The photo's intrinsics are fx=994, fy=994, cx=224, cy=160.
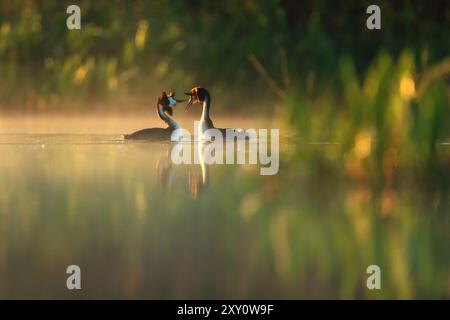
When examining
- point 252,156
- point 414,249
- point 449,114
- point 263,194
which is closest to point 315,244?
point 414,249

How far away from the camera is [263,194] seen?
725cm

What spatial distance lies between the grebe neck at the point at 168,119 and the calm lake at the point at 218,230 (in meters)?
2.63

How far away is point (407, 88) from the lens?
23.9 ft

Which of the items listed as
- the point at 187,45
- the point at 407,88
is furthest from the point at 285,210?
the point at 187,45

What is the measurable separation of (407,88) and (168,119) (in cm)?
523

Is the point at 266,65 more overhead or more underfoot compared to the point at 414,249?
more overhead

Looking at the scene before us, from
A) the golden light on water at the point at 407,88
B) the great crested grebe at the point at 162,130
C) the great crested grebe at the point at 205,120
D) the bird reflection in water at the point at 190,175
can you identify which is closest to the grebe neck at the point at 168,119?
the great crested grebe at the point at 162,130

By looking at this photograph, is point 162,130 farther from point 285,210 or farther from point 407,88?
point 285,210

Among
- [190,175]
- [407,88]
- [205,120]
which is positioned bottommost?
[190,175]

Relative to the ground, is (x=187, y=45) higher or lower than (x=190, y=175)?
higher

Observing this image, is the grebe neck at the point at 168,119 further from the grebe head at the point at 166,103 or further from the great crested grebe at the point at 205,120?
the great crested grebe at the point at 205,120

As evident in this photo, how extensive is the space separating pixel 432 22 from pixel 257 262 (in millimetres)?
12019
